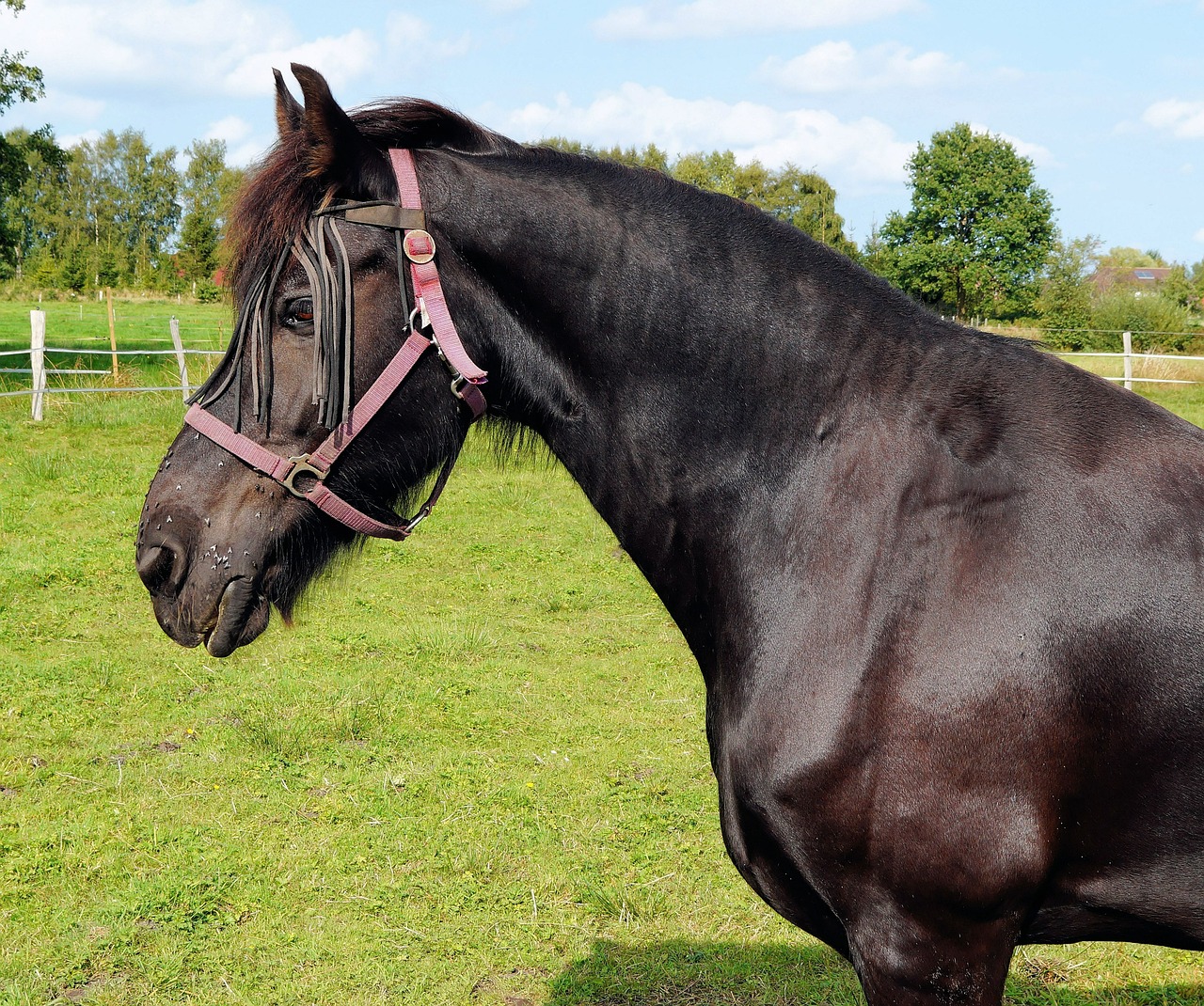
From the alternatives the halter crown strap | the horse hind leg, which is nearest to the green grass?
the halter crown strap

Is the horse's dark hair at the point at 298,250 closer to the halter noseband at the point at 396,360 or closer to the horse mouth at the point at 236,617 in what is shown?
the halter noseband at the point at 396,360

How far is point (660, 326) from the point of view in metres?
2.07

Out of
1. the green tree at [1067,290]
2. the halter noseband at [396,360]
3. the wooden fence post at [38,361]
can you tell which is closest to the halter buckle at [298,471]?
the halter noseband at [396,360]

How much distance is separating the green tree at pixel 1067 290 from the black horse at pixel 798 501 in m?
42.2

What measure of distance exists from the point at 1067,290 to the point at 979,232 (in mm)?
5249

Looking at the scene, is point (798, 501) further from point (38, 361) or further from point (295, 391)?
point (38, 361)

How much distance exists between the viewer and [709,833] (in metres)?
4.51

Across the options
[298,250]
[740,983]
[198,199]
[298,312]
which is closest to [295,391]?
[298,312]

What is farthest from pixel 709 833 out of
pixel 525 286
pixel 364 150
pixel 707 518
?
pixel 364 150

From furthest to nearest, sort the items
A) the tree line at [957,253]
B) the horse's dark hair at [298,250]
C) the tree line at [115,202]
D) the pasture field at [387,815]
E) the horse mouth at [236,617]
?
the tree line at [115,202] → the tree line at [957,253] → the pasture field at [387,815] → the horse mouth at [236,617] → the horse's dark hair at [298,250]

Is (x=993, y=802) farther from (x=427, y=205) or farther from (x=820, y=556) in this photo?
(x=427, y=205)

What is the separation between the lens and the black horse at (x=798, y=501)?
1.82m

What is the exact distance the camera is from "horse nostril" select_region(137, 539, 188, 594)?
2.09 m

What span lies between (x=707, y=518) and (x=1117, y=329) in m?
41.1
